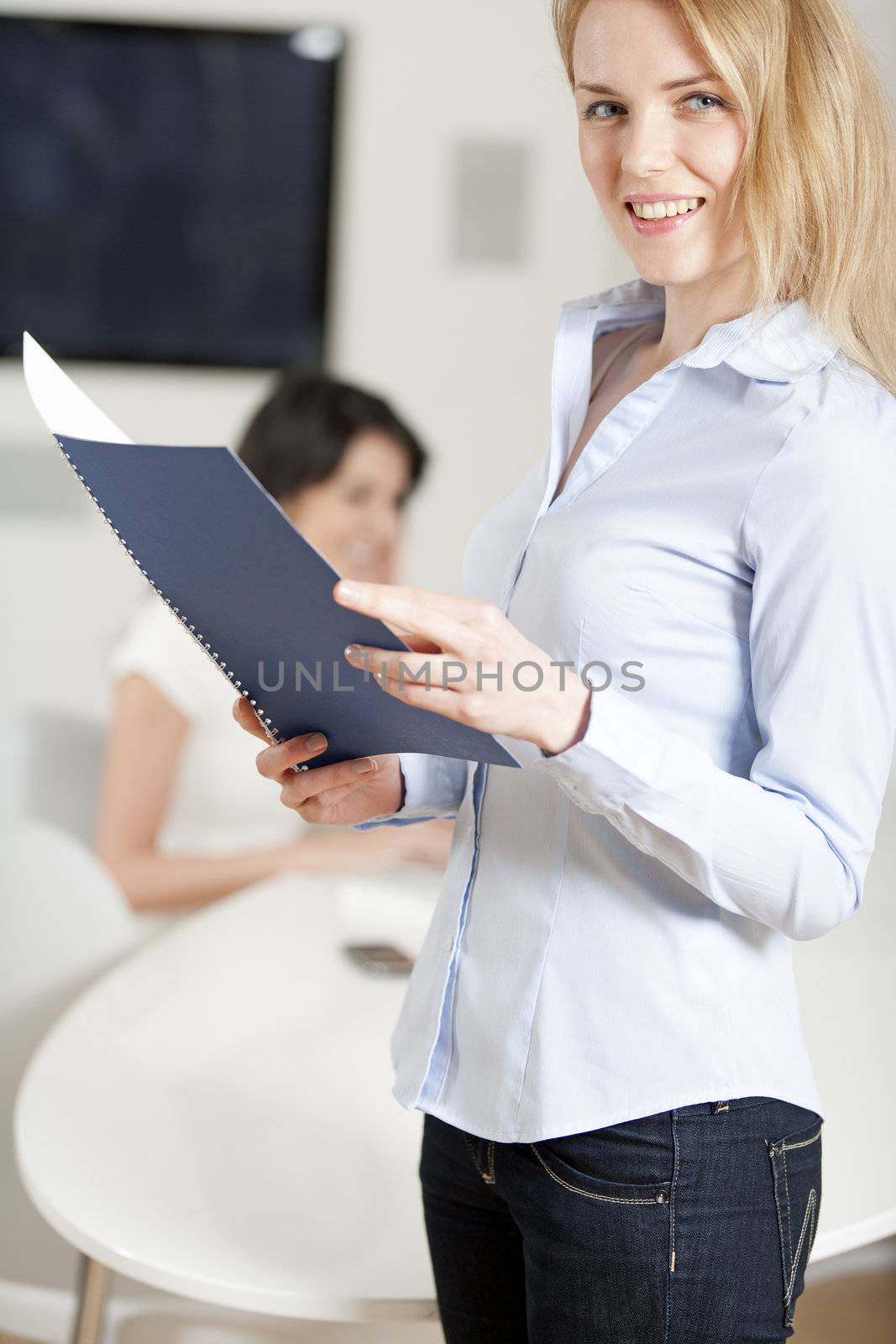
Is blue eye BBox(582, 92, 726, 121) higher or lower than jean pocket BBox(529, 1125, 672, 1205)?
higher

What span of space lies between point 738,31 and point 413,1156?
100 cm

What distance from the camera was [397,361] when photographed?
3.33 metres

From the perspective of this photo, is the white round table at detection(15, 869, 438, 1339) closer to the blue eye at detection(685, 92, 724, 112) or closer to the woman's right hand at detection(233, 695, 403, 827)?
the woman's right hand at detection(233, 695, 403, 827)

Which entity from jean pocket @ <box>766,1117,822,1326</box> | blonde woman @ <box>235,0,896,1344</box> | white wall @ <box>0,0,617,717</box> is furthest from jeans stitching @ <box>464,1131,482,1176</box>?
white wall @ <box>0,0,617,717</box>

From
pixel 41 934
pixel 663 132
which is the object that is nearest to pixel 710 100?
pixel 663 132

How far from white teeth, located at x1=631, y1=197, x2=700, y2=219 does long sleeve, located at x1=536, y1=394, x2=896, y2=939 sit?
0.18m

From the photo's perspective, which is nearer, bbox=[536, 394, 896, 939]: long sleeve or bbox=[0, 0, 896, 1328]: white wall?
bbox=[536, 394, 896, 939]: long sleeve

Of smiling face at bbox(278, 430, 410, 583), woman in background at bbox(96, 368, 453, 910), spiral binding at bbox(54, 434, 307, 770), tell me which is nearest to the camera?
spiral binding at bbox(54, 434, 307, 770)

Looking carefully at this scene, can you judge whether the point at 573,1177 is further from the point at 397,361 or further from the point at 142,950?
the point at 397,361

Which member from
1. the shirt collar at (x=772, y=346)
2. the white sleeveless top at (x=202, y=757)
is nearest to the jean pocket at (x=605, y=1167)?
the shirt collar at (x=772, y=346)

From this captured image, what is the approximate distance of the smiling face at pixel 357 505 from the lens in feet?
8.09

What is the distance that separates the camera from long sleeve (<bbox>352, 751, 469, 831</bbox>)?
1.09 metres

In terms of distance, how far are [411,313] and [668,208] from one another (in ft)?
8.08

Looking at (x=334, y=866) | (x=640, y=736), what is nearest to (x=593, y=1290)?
(x=640, y=736)
